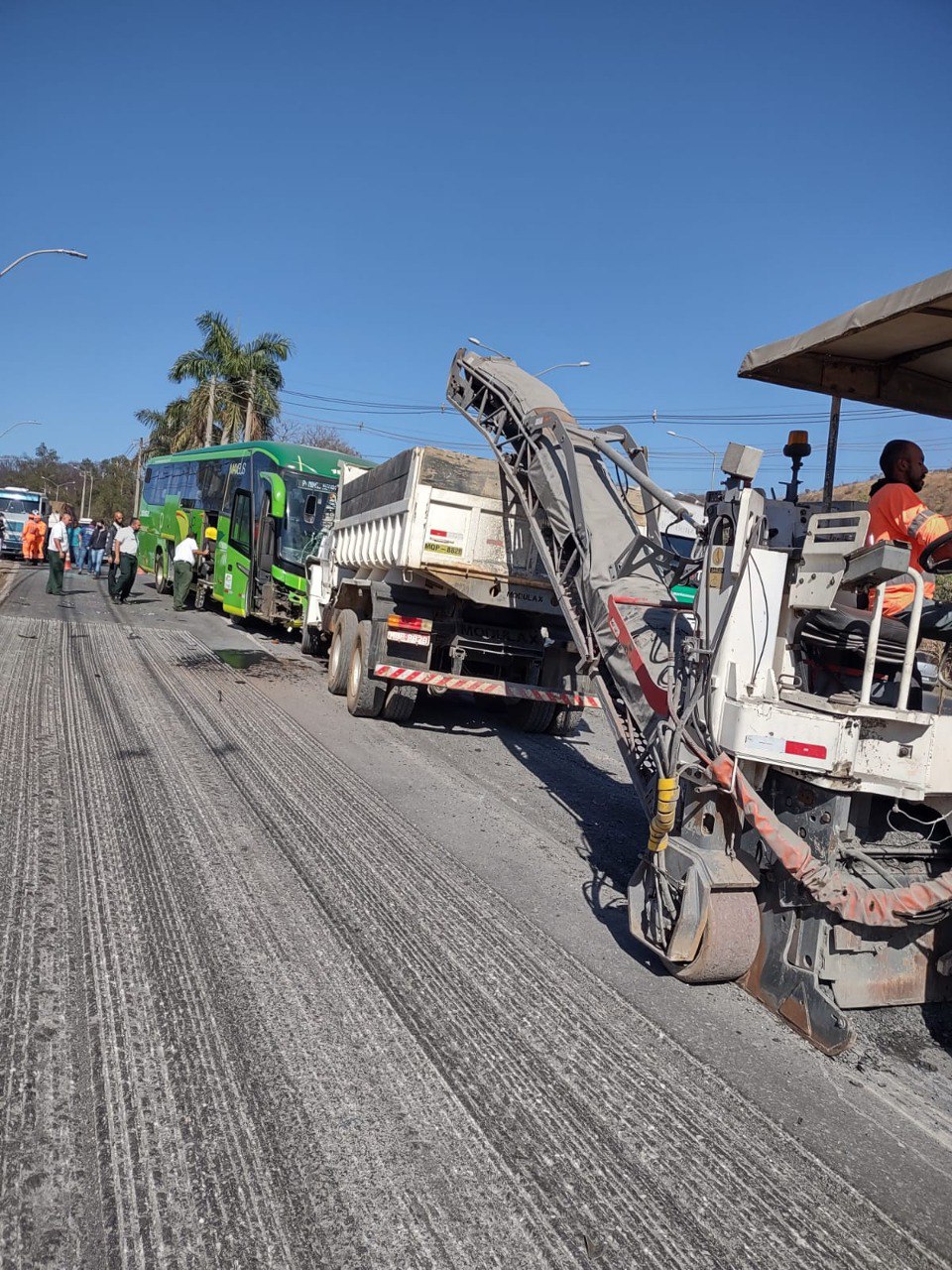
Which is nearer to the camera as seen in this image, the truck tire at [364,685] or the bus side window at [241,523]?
the truck tire at [364,685]

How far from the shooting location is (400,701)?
31.4ft

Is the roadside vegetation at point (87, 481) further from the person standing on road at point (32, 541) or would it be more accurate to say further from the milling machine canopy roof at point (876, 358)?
the milling machine canopy roof at point (876, 358)

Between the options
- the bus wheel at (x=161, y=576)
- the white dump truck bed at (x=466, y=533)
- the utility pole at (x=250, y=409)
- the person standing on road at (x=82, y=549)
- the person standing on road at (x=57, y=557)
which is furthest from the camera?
the utility pole at (x=250, y=409)

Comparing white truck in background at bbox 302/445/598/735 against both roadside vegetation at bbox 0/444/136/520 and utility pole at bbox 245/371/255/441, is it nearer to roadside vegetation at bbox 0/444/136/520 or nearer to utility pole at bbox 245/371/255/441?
utility pole at bbox 245/371/255/441

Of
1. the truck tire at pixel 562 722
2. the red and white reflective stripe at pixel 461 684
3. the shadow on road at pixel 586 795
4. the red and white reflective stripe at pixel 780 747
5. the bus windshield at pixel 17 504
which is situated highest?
the bus windshield at pixel 17 504

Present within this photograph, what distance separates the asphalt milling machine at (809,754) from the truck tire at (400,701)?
14.9 ft

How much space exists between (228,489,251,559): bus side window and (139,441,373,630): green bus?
0.02 m

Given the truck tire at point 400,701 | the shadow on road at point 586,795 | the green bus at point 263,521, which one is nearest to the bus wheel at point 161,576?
the green bus at point 263,521

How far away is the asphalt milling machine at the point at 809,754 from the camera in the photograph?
398 cm

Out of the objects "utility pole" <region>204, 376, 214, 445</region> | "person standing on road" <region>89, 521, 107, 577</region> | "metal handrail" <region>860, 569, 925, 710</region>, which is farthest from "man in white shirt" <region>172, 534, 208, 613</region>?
"utility pole" <region>204, 376, 214, 445</region>

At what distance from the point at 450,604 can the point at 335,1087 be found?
261 inches

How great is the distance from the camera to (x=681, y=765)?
4.54 meters

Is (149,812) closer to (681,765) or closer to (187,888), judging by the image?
(187,888)

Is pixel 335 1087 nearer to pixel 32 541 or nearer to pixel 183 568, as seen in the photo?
pixel 183 568
